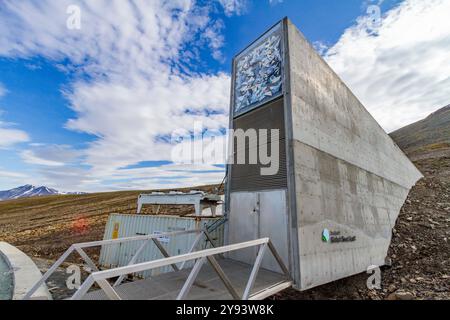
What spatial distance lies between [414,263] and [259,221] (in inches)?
294

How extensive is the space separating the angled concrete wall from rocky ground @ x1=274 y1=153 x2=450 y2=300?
1.95 feet

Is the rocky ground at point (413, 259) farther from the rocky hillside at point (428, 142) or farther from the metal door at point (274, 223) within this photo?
the rocky hillside at point (428, 142)

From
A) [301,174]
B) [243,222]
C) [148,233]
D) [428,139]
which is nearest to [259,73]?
[301,174]

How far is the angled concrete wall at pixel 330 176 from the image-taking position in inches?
245

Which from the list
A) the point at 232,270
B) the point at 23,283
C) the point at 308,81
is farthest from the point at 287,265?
the point at 23,283

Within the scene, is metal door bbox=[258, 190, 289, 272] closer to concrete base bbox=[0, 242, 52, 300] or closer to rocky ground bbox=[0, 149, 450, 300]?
rocky ground bbox=[0, 149, 450, 300]

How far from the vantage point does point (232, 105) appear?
8.81 meters

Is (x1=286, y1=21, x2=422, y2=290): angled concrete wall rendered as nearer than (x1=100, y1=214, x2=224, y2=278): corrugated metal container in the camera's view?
Yes

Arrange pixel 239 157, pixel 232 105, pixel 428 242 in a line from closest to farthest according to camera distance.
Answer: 1. pixel 239 157
2. pixel 232 105
3. pixel 428 242

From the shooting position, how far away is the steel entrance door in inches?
237

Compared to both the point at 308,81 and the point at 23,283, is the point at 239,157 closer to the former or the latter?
the point at 308,81

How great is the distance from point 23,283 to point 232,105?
9307mm

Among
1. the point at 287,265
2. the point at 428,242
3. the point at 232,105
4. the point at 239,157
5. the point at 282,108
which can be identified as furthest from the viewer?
the point at 428,242

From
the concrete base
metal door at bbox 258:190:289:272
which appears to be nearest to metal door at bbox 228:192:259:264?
metal door at bbox 258:190:289:272
